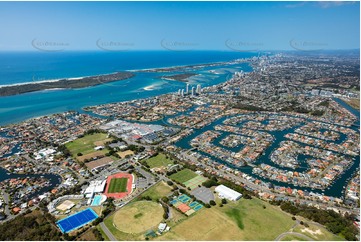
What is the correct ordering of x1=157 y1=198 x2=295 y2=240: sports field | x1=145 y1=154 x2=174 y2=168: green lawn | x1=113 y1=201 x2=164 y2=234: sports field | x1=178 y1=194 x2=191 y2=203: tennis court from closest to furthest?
x1=157 y1=198 x2=295 y2=240: sports field → x1=113 y1=201 x2=164 y2=234: sports field → x1=178 y1=194 x2=191 y2=203: tennis court → x1=145 y1=154 x2=174 y2=168: green lawn

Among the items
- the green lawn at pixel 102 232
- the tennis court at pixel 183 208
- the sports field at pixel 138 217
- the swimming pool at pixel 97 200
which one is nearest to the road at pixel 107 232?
the green lawn at pixel 102 232

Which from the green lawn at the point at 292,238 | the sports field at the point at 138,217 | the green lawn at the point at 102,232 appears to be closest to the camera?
the green lawn at the point at 292,238

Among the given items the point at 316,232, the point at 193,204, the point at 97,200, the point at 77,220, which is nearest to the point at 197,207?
the point at 193,204

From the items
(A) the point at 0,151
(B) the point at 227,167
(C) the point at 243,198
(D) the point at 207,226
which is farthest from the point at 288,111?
(A) the point at 0,151

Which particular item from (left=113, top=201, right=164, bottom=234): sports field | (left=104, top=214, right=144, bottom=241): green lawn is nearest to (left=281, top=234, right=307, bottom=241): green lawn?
(left=113, top=201, right=164, bottom=234): sports field

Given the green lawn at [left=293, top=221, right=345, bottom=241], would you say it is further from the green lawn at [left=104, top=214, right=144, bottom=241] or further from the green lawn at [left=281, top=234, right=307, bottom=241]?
the green lawn at [left=104, top=214, right=144, bottom=241]

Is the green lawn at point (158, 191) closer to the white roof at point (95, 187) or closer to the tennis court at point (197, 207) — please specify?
the tennis court at point (197, 207)
